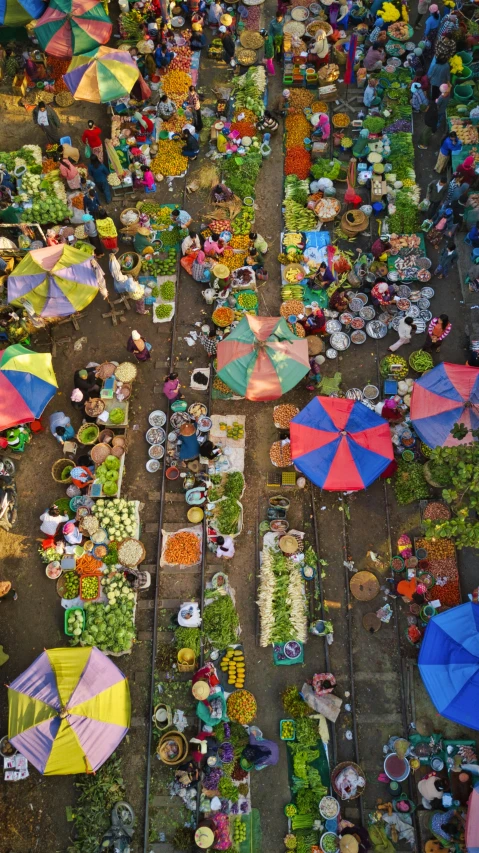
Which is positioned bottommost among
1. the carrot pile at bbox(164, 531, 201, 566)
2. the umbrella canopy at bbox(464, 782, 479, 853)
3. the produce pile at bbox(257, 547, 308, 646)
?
the umbrella canopy at bbox(464, 782, 479, 853)

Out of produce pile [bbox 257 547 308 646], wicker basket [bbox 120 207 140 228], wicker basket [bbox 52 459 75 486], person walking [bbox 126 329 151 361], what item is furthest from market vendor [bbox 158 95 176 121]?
produce pile [bbox 257 547 308 646]

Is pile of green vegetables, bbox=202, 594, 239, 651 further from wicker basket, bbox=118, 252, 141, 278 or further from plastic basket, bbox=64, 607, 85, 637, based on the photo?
wicker basket, bbox=118, 252, 141, 278

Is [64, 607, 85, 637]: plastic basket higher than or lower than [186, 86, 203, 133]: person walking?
lower

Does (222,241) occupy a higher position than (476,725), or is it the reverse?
(222,241)

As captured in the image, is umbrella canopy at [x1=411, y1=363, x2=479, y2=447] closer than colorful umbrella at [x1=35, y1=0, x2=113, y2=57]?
Yes

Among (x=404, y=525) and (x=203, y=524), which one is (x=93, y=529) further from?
(x=404, y=525)

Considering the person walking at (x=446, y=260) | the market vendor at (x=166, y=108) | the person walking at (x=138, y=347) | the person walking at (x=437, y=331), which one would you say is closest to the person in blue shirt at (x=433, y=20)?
the person walking at (x=446, y=260)

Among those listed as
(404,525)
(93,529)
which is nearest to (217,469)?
(93,529)
